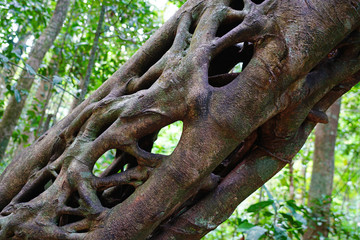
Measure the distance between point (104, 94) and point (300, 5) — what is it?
51.7 inches

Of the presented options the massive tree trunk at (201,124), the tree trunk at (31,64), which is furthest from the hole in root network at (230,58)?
the tree trunk at (31,64)

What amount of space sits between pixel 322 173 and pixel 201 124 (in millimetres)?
3418

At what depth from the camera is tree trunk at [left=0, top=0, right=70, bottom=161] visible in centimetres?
350

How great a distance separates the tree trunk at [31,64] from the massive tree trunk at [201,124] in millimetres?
1741

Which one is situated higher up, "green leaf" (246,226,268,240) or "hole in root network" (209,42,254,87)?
"hole in root network" (209,42,254,87)

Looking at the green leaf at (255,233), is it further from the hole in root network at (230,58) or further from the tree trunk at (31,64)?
the tree trunk at (31,64)

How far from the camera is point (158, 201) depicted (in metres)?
1.53

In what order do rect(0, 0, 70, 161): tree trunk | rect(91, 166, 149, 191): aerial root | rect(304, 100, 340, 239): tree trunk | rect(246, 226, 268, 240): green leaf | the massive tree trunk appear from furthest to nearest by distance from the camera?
rect(304, 100, 340, 239): tree trunk
rect(0, 0, 70, 161): tree trunk
rect(246, 226, 268, 240): green leaf
rect(91, 166, 149, 191): aerial root
the massive tree trunk

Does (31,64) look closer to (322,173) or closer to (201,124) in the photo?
(201,124)

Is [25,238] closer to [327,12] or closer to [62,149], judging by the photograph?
[62,149]

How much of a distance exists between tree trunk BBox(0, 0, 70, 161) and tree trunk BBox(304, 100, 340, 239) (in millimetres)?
3665

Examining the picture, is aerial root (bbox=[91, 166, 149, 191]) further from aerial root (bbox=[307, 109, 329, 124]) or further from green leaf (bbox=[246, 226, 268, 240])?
green leaf (bbox=[246, 226, 268, 240])

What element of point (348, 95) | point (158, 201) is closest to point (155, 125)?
point (158, 201)

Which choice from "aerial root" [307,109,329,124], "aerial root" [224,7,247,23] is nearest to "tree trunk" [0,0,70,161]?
"aerial root" [224,7,247,23]
